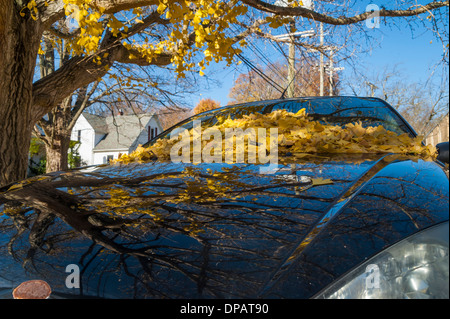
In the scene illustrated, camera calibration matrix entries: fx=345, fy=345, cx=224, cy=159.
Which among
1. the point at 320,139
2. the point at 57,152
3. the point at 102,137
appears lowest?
the point at 320,139

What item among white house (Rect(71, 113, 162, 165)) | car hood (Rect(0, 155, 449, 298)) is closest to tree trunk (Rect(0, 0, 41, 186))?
car hood (Rect(0, 155, 449, 298))

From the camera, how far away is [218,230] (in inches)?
41.6

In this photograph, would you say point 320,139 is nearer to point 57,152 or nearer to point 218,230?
point 218,230

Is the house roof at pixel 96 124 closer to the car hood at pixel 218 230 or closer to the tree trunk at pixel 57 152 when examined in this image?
the tree trunk at pixel 57 152

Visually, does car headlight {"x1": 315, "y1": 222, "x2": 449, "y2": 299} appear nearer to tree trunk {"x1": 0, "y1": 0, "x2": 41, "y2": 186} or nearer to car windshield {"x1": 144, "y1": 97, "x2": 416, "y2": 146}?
car windshield {"x1": 144, "y1": 97, "x2": 416, "y2": 146}

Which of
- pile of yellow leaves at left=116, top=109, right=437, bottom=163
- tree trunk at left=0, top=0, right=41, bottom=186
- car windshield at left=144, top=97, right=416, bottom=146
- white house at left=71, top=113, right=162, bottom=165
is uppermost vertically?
white house at left=71, top=113, right=162, bottom=165

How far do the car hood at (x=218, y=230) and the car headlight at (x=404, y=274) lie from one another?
3 centimetres

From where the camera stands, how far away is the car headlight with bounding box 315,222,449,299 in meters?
0.82

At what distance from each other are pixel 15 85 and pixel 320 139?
392 cm

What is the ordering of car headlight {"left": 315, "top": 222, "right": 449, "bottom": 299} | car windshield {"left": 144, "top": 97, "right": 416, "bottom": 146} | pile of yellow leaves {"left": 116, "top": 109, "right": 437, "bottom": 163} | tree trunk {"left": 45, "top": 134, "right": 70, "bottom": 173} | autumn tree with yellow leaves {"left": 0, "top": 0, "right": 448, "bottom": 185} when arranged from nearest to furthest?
car headlight {"left": 315, "top": 222, "right": 449, "bottom": 299} < pile of yellow leaves {"left": 116, "top": 109, "right": 437, "bottom": 163} < car windshield {"left": 144, "top": 97, "right": 416, "bottom": 146} < autumn tree with yellow leaves {"left": 0, "top": 0, "right": 448, "bottom": 185} < tree trunk {"left": 45, "top": 134, "right": 70, "bottom": 173}

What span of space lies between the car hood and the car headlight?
0.03 metres

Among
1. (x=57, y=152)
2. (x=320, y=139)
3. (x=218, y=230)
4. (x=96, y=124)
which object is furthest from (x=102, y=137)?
(x=218, y=230)

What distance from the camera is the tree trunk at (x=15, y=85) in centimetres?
414
